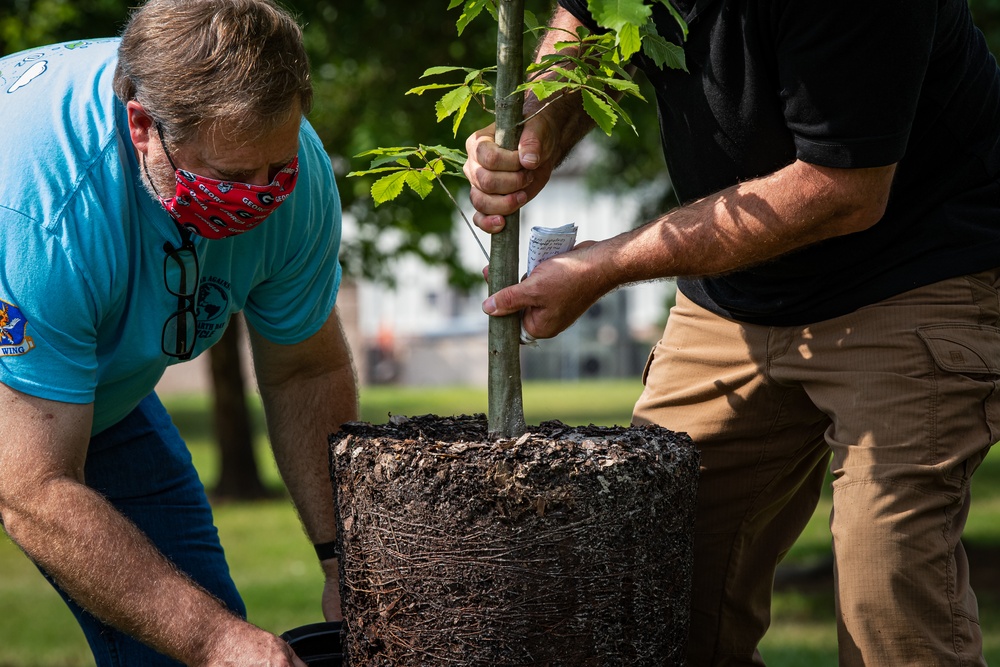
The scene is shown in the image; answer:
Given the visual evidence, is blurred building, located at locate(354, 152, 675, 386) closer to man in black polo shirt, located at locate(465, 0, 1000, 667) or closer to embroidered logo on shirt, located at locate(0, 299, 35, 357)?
man in black polo shirt, located at locate(465, 0, 1000, 667)

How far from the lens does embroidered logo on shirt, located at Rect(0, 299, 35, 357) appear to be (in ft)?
6.77

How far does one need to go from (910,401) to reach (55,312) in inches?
65.8

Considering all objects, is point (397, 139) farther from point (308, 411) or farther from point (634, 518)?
point (634, 518)

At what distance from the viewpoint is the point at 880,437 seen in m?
2.12

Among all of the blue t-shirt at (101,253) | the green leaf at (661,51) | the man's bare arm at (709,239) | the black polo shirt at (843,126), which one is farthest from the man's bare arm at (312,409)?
the green leaf at (661,51)

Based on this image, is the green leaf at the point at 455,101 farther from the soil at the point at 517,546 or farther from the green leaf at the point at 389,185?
the soil at the point at 517,546

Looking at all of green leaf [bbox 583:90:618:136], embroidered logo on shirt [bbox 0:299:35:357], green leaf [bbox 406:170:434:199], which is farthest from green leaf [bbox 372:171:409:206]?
embroidered logo on shirt [bbox 0:299:35:357]

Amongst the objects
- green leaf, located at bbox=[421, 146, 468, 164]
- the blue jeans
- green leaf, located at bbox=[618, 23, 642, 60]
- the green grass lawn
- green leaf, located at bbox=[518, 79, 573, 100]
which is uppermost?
green leaf, located at bbox=[618, 23, 642, 60]

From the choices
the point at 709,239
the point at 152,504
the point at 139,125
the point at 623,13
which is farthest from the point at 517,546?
the point at 152,504

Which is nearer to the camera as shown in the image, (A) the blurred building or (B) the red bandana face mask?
(B) the red bandana face mask

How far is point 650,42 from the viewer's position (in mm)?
1953

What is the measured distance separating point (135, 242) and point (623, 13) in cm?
116

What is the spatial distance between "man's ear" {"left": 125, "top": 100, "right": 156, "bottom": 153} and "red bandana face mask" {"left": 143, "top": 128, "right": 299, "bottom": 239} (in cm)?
4

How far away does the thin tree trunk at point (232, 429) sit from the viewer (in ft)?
32.9
